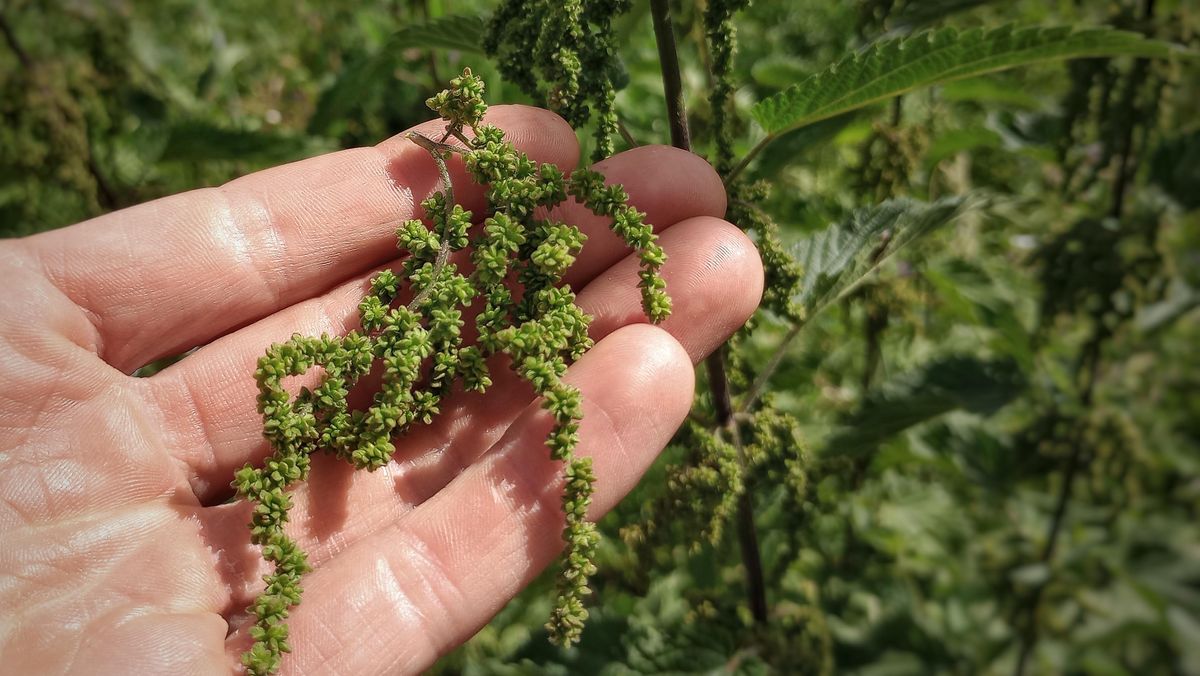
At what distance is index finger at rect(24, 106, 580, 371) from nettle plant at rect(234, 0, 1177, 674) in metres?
0.31

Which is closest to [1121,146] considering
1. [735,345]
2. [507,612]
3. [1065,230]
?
[1065,230]

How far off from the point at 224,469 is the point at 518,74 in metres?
1.61

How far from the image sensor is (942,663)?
3605 millimetres

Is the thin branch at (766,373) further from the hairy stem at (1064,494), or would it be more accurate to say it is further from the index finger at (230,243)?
the hairy stem at (1064,494)

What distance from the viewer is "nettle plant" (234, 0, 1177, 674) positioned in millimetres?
2115

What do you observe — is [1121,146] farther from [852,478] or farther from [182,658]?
[182,658]

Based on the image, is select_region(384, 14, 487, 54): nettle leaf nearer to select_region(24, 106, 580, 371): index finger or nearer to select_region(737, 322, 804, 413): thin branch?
select_region(24, 106, 580, 371): index finger

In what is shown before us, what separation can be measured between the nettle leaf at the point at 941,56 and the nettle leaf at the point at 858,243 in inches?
16.6

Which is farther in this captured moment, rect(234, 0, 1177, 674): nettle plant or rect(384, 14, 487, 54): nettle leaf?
rect(384, 14, 487, 54): nettle leaf

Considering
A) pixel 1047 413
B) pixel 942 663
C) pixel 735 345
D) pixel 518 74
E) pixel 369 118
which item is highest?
pixel 518 74

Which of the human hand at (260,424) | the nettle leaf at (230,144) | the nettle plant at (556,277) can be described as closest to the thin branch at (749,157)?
the nettle plant at (556,277)

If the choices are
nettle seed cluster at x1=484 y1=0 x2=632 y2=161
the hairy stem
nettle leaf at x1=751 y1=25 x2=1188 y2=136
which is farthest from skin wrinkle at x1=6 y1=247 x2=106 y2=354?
the hairy stem

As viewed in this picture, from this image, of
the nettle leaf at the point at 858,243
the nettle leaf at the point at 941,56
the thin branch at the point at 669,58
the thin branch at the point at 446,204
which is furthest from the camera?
the nettle leaf at the point at 858,243

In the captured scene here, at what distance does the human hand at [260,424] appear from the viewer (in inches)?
91.1
